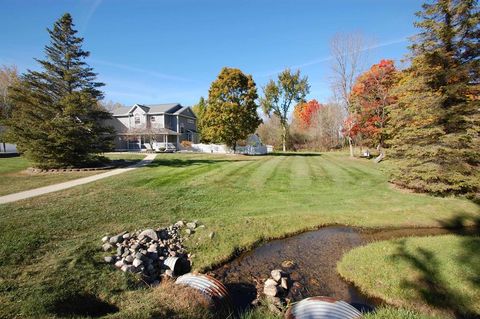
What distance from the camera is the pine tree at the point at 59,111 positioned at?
49.5ft

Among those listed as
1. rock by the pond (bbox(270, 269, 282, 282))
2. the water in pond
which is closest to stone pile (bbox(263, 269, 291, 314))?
rock by the pond (bbox(270, 269, 282, 282))

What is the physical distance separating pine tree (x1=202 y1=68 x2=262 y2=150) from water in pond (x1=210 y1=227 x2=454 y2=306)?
71.8 ft

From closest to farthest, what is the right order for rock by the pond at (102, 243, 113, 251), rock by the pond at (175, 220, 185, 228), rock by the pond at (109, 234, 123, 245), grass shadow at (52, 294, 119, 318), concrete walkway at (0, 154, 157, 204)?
grass shadow at (52, 294, 119, 318) < rock by the pond at (102, 243, 113, 251) < rock by the pond at (109, 234, 123, 245) < rock by the pond at (175, 220, 185, 228) < concrete walkway at (0, 154, 157, 204)

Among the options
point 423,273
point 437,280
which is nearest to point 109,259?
point 423,273

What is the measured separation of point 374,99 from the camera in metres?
23.8

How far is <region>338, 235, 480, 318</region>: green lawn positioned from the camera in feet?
15.6

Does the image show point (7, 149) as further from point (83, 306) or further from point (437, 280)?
point (437, 280)

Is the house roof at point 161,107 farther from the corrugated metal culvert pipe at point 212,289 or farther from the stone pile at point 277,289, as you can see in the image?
the corrugated metal culvert pipe at point 212,289

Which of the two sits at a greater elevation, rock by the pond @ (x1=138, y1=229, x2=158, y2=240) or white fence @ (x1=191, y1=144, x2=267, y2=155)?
white fence @ (x1=191, y1=144, x2=267, y2=155)

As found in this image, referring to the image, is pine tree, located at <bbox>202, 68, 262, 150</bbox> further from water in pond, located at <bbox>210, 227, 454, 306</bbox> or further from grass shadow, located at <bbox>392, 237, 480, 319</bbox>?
grass shadow, located at <bbox>392, 237, 480, 319</bbox>

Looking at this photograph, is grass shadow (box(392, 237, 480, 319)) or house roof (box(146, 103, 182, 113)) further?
house roof (box(146, 103, 182, 113))

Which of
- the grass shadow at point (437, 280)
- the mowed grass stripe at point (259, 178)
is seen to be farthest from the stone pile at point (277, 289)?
the mowed grass stripe at point (259, 178)

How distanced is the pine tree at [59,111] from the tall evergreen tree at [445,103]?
17.2 m

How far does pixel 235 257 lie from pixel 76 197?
268 inches
